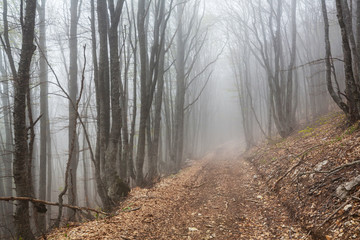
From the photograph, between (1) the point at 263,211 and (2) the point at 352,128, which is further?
(2) the point at 352,128

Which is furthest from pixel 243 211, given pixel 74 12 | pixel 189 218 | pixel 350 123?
pixel 74 12

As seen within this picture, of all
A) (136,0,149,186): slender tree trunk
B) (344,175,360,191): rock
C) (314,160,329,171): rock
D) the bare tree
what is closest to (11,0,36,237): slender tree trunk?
the bare tree

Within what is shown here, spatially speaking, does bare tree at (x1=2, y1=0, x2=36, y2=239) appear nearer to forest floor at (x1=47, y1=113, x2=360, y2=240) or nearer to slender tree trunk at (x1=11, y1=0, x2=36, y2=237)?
slender tree trunk at (x1=11, y1=0, x2=36, y2=237)

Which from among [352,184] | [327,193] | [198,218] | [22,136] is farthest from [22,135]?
[352,184]

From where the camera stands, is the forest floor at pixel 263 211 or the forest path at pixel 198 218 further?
the forest path at pixel 198 218

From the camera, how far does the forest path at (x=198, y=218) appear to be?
3443 millimetres

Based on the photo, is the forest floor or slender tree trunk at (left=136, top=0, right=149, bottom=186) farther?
slender tree trunk at (left=136, top=0, right=149, bottom=186)

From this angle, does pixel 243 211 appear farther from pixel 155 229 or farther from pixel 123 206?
pixel 123 206

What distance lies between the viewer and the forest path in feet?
11.3

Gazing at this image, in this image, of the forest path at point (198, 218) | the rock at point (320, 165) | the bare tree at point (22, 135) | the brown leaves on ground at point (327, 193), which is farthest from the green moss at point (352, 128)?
the bare tree at point (22, 135)

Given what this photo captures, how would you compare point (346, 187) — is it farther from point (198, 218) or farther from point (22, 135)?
point (22, 135)

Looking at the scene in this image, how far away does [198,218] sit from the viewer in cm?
421

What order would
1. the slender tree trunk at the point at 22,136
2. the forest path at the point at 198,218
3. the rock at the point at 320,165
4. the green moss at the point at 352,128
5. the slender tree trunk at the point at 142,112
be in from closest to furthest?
the forest path at the point at 198,218 < the slender tree trunk at the point at 22,136 < the rock at the point at 320,165 < the green moss at the point at 352,128 < the slender tree trunk at the point at 142,112

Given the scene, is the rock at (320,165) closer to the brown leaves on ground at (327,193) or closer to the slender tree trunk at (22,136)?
the brown leaves on ground at (327,193)
